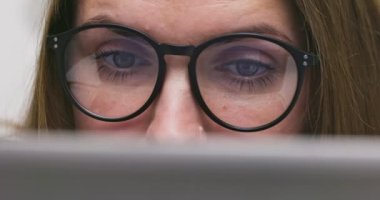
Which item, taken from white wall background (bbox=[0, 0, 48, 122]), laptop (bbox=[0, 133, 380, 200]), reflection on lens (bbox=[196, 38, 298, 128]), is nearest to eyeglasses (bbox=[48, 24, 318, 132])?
reflection on lens (bbox=[196, 38, 298, 128])

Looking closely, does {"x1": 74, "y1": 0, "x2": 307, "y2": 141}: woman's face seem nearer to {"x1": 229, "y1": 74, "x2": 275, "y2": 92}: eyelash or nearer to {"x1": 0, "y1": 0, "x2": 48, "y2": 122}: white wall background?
{"x1": 229, "y1": 74, "x2": 275, "y2": 92}: eyelash

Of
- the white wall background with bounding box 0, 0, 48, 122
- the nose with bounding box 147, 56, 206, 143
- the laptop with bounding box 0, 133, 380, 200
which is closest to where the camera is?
the laptop with bounding box 0, 133, 380, 200

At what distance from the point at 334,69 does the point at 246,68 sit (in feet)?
0.32

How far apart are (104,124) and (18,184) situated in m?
0.47

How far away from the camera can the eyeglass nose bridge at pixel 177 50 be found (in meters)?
0.60

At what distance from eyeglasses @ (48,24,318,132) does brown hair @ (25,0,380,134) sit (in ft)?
0.10

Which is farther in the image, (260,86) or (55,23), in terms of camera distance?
(55,23)

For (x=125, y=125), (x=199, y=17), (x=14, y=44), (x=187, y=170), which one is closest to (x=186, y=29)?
(x=199, y=17)

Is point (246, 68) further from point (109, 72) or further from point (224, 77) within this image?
point (109, 72)

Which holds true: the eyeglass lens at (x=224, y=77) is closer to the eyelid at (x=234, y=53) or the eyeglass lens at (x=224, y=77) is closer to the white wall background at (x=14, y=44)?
the eyelid at (x=234, y=53)

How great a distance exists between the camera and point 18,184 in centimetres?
17

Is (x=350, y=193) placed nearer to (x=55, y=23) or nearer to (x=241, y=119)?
(x=241, y=119)

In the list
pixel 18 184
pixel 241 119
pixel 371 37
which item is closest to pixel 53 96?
pixel 241 119

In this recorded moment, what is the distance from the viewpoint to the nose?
0.58 metres
